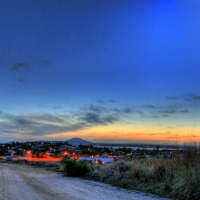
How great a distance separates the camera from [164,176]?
11117mm

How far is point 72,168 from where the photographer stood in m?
16.6

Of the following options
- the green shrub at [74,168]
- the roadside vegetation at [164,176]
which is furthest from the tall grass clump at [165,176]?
the green shrub at [74,168]

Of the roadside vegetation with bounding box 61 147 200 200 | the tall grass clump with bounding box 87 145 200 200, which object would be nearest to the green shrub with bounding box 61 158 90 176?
the roadside vegetation with bounding box 61 147 200 200

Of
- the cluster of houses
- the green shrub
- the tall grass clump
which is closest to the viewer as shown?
the tall grass clump

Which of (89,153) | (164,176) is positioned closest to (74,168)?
(164,176)

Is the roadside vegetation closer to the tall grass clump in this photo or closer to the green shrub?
the tall grass clump

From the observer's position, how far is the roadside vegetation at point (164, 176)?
29.7ft

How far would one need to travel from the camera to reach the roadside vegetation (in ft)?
29.7

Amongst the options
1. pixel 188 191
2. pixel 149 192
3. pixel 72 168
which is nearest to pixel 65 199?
pixel 149 192

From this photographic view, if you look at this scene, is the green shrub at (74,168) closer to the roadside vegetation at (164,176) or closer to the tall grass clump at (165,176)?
the roadside vegetation at (164,176)

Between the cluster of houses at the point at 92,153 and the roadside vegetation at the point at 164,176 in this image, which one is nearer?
the roadside vegetation at the point at 164,176

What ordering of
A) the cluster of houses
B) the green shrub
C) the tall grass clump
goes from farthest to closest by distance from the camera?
the cluster of houses < the green shrub < the tall grass clump

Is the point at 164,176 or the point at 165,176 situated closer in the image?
the point at 165,176

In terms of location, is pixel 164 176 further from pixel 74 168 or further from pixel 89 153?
pixel 89 153
